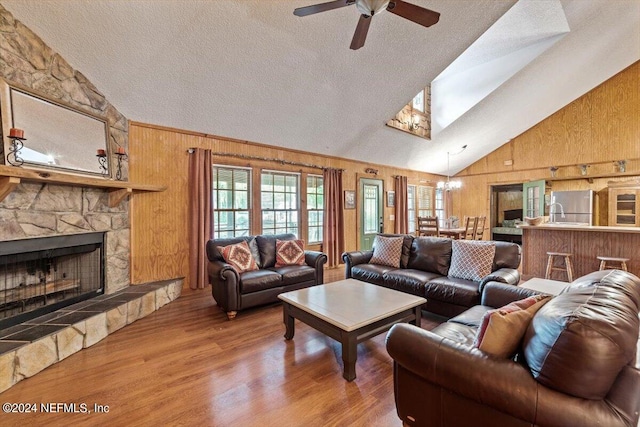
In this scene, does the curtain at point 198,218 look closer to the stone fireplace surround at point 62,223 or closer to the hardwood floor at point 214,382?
the stone fireplace surround at point 62,223

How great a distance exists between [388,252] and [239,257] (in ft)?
6.82

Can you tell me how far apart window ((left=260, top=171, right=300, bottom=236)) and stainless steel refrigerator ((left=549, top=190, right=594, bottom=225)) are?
20.6 feet

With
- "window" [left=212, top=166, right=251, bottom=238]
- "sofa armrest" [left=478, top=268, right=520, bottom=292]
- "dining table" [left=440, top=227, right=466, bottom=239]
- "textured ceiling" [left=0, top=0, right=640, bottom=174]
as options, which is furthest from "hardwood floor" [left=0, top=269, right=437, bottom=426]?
"dining table" [left=440, top=227, right=466, bottom=239]

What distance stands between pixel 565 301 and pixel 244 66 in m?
3.79

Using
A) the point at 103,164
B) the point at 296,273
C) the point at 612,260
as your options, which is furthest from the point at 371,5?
the point at 612,260

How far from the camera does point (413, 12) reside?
7.18 feet

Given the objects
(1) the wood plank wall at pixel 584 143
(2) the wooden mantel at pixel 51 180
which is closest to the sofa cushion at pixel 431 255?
(2) the wooden mantel at pixel 51 180

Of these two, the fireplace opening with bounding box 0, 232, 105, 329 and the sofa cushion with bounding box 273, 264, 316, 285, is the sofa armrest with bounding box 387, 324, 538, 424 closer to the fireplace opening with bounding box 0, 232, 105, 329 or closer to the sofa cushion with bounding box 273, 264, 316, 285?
the sofa cushion with bounding box 273, 264, 316, 285

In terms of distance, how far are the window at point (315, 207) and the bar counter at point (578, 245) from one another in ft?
12.2

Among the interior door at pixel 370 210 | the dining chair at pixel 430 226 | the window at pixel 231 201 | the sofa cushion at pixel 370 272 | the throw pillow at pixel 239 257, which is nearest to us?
the throw pillow at pixel 239 257

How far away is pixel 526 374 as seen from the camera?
110 centimetres

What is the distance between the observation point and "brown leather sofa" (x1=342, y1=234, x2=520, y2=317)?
2812 mm

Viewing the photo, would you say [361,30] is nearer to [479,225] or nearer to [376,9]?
[376,9]

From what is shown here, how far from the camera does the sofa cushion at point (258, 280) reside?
126 inches
